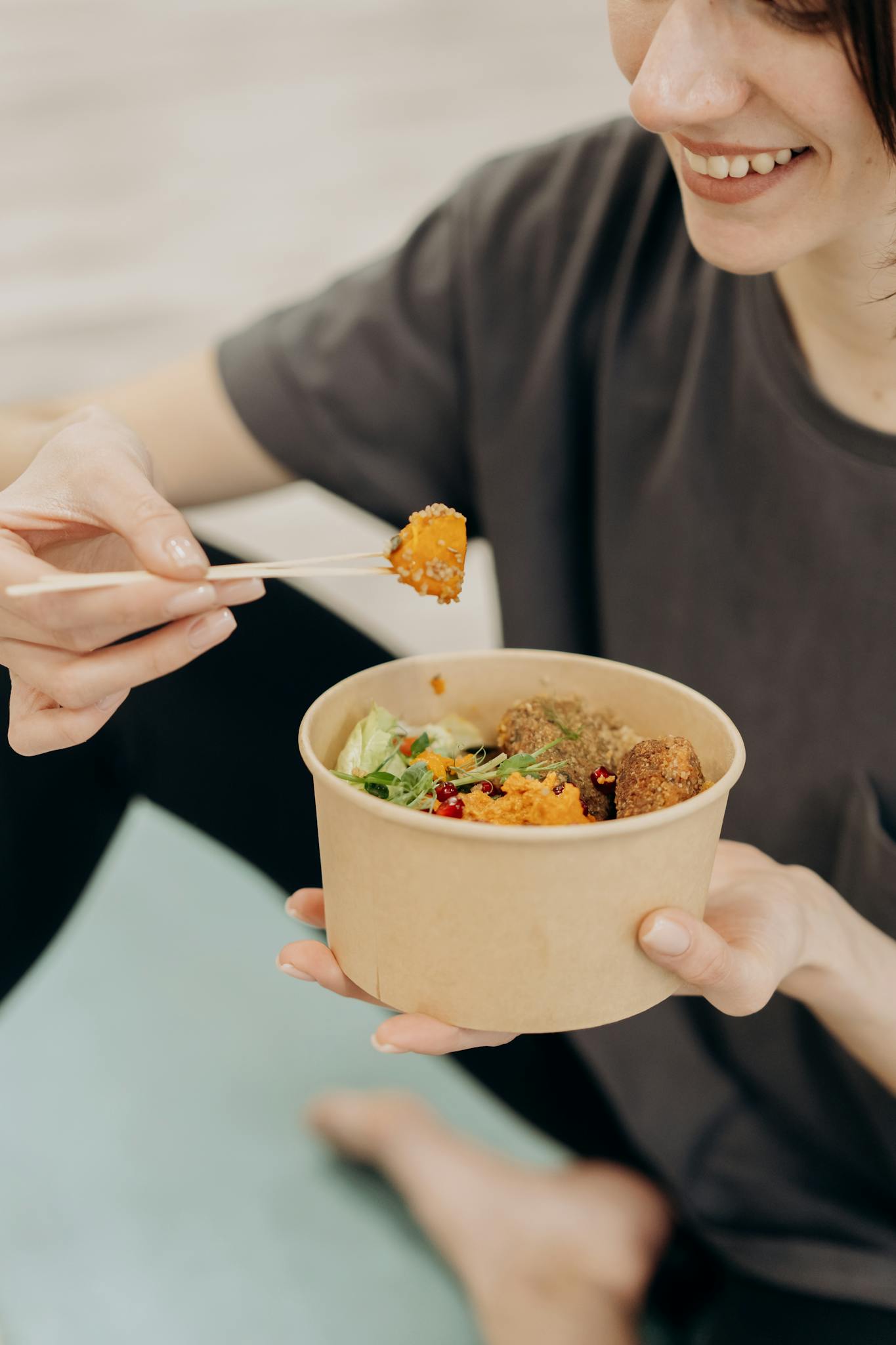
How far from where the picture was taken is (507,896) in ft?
2.26

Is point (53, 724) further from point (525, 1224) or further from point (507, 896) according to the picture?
point (525, 1224)

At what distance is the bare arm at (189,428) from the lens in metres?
1.25

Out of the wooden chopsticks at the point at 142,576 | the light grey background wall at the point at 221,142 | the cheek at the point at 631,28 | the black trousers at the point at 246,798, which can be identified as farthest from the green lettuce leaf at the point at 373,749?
the light grey background wall at the point at 221,142

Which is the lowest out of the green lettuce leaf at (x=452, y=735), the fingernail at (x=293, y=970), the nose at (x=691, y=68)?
the fingernail at (x=293, y=970)

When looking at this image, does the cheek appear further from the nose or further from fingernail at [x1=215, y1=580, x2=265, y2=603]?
fingernail at [x1=215, y1=580, x2=265, y2=603]

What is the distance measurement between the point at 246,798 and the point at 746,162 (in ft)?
2.43

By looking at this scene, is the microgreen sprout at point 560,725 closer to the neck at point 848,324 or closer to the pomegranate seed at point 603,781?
the pomegranate seed at point 603,781

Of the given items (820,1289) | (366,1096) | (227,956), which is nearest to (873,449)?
(820,1289)

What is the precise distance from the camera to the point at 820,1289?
105cm

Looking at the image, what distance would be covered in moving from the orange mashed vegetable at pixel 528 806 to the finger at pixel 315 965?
6.1 inches

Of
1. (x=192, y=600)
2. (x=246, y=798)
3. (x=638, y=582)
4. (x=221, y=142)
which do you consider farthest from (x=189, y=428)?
(x=221, y=142)

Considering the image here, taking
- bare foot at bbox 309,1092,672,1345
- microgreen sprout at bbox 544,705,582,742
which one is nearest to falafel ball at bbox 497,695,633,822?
microgreen sprout at bbox 544,705,582,742

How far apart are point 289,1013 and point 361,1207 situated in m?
0.34

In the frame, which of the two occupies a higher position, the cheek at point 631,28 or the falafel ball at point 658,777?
the cheek at point 631,28
